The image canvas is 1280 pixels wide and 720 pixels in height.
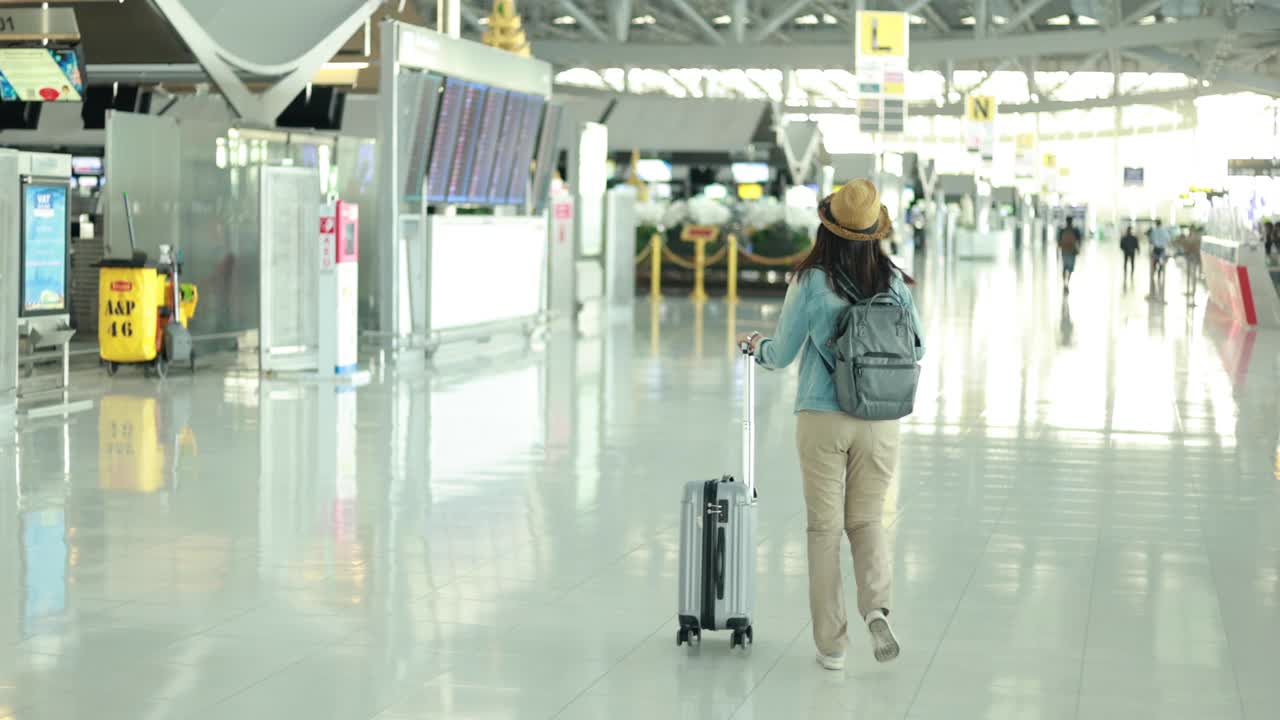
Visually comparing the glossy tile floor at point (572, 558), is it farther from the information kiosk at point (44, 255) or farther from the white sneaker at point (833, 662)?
the information kiosk at point (44, 255)

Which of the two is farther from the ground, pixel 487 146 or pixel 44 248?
pixel 487 146

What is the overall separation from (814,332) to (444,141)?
42.1ft

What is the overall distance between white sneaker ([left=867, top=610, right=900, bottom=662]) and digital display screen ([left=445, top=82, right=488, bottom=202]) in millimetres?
13217

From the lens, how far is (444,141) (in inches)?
696

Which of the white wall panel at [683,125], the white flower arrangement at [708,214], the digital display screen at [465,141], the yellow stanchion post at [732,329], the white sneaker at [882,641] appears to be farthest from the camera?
the white wall panel at [683,125]

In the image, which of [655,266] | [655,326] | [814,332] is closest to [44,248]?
[814,332]

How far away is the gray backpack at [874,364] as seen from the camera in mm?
5141


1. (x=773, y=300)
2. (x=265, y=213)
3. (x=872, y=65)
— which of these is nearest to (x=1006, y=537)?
(x=265, y=213)

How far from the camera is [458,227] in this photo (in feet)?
59.4

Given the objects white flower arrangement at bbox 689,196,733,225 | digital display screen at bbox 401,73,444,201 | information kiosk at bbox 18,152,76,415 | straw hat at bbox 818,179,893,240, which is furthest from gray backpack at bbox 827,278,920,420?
white flower arrangement at bbox 689,196,733,225

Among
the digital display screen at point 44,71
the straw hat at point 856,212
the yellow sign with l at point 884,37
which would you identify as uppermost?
the yellow sign with l at point 884,37

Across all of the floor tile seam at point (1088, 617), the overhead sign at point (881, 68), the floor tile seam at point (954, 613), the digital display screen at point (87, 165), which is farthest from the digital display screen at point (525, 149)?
the overhead sign at point (881, 68)

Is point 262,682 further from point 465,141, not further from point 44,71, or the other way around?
point 44,71

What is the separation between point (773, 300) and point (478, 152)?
12493 mm
